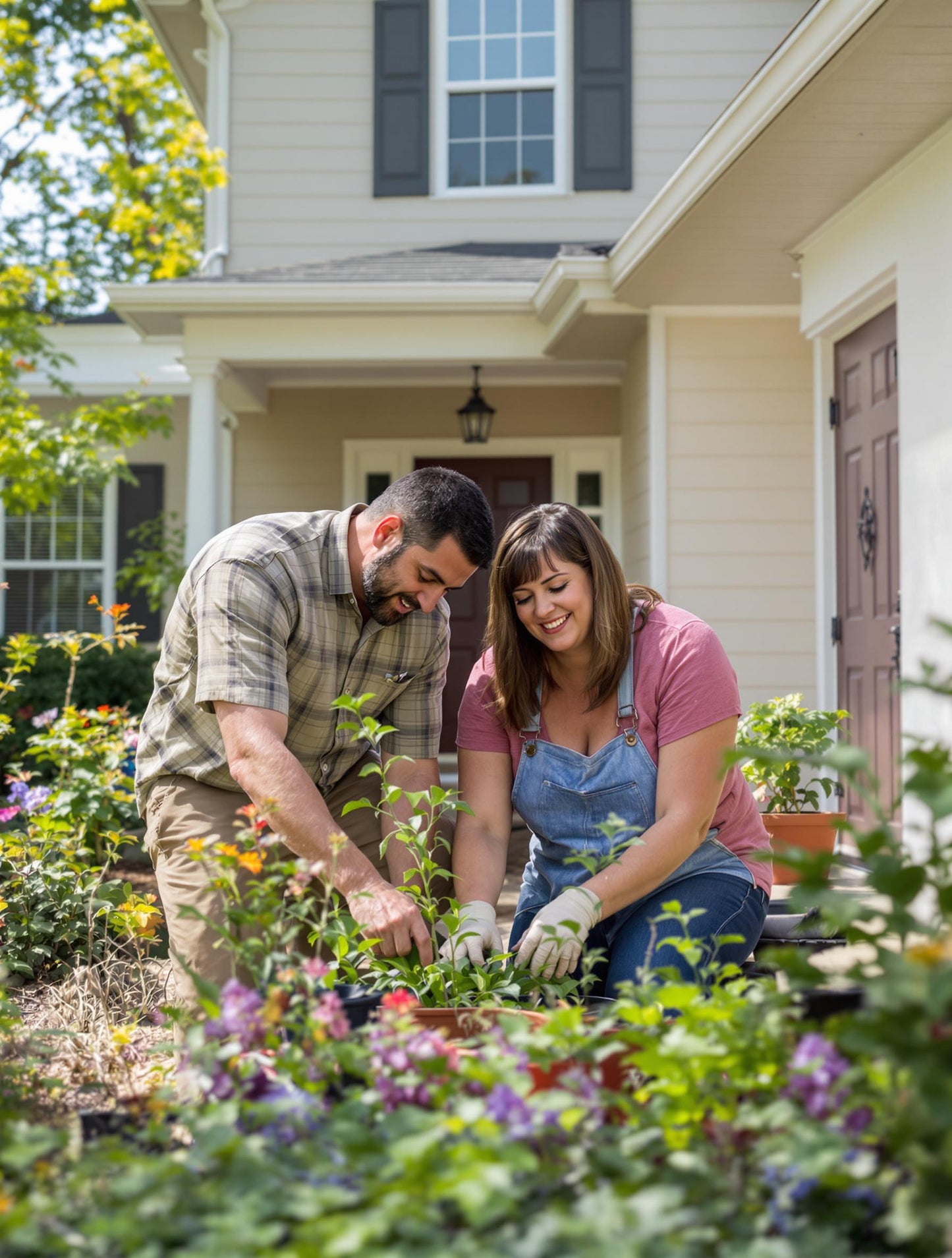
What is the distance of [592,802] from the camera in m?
2.38

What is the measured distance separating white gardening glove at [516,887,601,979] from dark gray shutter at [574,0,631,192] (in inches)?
242

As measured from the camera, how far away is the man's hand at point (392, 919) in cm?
190

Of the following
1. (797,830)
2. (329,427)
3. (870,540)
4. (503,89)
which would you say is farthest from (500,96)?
(797,830)

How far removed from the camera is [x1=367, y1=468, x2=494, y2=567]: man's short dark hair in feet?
7.70

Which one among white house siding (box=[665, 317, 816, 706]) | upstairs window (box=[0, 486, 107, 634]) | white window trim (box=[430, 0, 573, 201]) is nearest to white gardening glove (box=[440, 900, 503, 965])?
white house siding (box=[665, 317, 816, 706])

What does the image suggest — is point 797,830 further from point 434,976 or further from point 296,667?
point 434,976

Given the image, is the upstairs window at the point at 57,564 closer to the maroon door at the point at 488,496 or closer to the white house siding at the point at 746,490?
the maroon door at the point at 488,496

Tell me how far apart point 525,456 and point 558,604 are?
228 inches

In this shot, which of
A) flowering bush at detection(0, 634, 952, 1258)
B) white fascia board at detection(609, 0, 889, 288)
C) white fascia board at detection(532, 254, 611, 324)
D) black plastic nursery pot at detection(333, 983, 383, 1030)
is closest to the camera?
flowering bush at detection(0, 634, 952, 1258)

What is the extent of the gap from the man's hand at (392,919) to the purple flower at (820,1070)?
102 cm

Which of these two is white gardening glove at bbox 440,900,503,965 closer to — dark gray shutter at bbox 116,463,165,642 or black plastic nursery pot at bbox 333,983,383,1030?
black plastic nursery pot at bbox 333,983,383,1030

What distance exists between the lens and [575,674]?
2479 millimetres

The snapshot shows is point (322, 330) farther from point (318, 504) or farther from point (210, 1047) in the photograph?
point (210, 1047)

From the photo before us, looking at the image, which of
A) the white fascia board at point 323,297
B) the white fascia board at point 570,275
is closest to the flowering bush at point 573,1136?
the white fascia board at point 570,275
